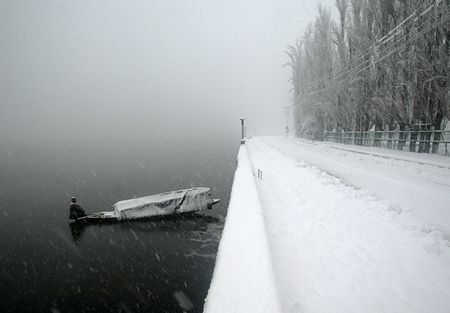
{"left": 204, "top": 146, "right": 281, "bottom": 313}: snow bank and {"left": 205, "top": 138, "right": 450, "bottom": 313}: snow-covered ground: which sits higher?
{"left": 204, "top": 146, "right": 281, "bottom": 313}: snow bank


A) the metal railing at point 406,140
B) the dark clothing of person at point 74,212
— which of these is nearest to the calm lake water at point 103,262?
the dark clothing of person at point 74,212

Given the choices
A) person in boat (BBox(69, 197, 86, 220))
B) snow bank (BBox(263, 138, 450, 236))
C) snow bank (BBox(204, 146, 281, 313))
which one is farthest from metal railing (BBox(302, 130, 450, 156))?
person in boat (BBox(69, 197, 86, 220))

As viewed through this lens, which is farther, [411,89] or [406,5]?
[406,5]

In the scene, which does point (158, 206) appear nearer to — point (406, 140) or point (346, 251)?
point (346, 251)

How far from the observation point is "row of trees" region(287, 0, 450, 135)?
45.5 feet

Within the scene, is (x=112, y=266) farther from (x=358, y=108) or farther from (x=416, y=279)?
(x=358, y=108)

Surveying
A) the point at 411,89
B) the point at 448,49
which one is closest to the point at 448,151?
the point at 411,89

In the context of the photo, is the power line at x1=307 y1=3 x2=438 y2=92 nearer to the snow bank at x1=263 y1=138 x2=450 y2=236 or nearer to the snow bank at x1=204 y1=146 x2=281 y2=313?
the snow bank at x1=263 y1=138 x2=450 y2=236

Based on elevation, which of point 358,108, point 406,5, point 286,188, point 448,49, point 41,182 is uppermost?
point 406,5

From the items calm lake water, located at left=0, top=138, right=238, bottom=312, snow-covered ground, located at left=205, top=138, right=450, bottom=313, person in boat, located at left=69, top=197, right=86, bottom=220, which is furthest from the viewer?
person in boat, located at left=69, top=197, right=86, bottom=220

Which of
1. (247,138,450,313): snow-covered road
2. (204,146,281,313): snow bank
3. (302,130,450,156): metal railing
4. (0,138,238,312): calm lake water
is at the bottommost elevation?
(0,138,238,312): calm lake water

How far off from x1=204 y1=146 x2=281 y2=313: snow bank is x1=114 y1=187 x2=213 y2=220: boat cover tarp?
7264mm

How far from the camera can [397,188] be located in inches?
261

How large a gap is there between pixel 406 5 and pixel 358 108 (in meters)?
7.91
